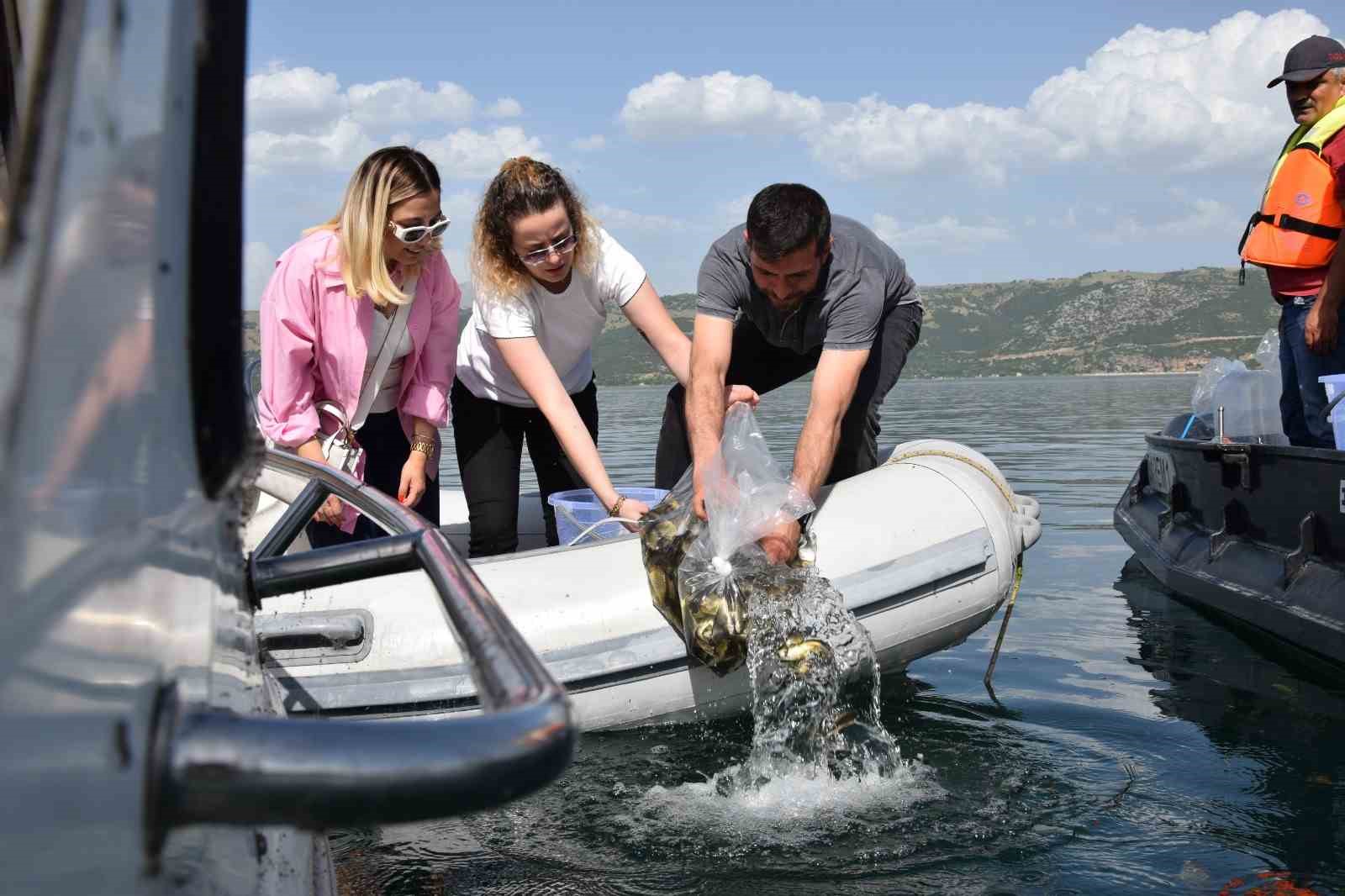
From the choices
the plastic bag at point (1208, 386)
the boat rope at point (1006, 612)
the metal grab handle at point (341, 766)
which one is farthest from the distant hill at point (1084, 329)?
the metal grab handle at point (341, 766)

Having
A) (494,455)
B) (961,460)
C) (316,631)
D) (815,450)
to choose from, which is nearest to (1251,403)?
(961,460)

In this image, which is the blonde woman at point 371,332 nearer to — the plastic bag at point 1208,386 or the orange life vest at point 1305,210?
the orange life vest at point 1305,210

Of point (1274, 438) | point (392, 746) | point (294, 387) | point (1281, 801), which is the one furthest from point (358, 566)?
point (1274, 438)

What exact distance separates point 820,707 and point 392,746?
2927 millimetres

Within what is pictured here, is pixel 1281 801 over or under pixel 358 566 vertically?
under

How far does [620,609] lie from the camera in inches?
157

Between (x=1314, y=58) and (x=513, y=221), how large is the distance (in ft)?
12.2

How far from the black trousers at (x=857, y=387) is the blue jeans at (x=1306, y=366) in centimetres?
182

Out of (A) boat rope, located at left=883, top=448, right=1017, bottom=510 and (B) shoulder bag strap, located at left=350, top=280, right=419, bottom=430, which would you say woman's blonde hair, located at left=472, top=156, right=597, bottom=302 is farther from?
(A) boat rope, located at left=883, top=448, right=1017, bottom=510

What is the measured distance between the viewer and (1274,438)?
665 centimetres

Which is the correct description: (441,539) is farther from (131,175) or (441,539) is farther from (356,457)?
(356,457)

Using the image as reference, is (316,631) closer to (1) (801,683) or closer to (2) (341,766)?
(1) (801,683)

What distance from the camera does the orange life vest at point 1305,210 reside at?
5246 mm

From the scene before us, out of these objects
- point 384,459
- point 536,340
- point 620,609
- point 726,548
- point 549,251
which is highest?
point 549,251
